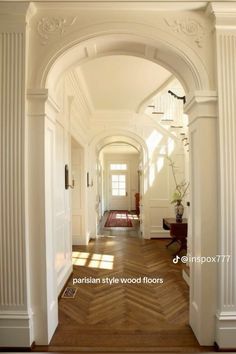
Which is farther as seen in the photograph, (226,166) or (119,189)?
(119,189)

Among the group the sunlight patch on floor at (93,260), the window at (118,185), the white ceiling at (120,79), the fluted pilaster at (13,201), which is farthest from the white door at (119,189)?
the fluted pilaster at (13,201)

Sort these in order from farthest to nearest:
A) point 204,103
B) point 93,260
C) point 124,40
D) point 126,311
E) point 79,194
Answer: point 79,194, point 93,260, point 126,311, point 124,40, point 204,103

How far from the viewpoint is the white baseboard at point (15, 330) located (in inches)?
94.0

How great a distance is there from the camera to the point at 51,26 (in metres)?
2.53

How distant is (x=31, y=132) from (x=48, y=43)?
889mm

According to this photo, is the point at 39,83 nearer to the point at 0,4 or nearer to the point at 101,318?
the point at 0,4

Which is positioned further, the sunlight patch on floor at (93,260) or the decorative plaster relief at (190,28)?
the sunlight patch on floor at (93,260)

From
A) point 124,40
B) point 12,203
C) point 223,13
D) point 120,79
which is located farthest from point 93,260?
point 223,13

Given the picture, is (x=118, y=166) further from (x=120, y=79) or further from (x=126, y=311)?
(x=126, y=311)

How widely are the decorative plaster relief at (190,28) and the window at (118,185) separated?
1273 cm

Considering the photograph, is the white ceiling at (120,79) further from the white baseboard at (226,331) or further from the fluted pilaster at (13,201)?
the white baseboard at (226,331)

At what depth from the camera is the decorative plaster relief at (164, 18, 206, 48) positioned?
2.56 meters

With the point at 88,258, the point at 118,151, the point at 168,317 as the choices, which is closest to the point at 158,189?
the point at 88,258

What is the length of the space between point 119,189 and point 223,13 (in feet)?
43.2
